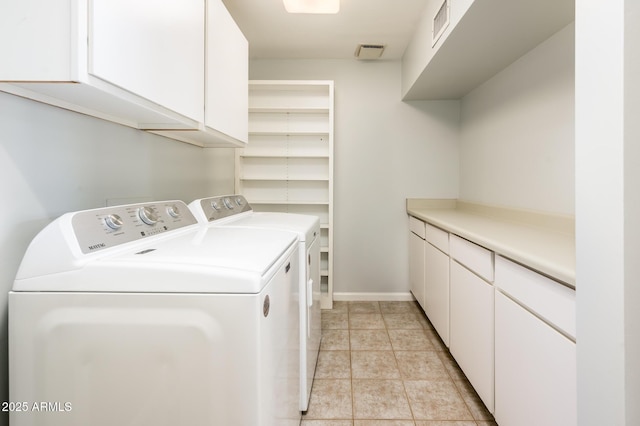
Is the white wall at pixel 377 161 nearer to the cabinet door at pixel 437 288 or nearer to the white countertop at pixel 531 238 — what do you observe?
the white countertop at pixel 531 238

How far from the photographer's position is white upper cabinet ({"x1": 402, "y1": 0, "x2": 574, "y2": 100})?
5.03 ft

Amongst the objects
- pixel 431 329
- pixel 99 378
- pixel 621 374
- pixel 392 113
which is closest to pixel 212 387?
pixel 99 378

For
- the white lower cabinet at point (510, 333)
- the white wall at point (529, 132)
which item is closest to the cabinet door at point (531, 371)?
the white lower cabinet at point (510, 333)

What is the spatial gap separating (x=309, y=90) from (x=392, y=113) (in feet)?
2.76

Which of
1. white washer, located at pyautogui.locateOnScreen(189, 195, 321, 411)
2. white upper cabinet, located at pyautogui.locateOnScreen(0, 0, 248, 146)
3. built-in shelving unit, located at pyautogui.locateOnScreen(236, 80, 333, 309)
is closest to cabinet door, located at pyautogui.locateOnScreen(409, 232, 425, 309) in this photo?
built-in shelving unit, located at pyautogui.locateOnScreen(236, 80, 333, 309)

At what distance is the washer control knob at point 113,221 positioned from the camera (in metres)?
1.06

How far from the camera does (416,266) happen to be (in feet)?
9.70

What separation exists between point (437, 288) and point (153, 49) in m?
2.11

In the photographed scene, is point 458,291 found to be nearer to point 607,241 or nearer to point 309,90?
point 607,241

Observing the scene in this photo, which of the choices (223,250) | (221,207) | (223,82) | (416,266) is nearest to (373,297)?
(416,266)

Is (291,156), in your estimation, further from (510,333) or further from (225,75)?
(510,333)

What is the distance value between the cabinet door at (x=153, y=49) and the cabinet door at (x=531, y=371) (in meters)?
1.50

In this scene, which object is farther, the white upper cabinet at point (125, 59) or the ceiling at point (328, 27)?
the ceiling at point (328, 27)

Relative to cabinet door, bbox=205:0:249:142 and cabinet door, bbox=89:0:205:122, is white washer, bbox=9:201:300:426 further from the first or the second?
cabinet door, bbox=205:0:249:142
